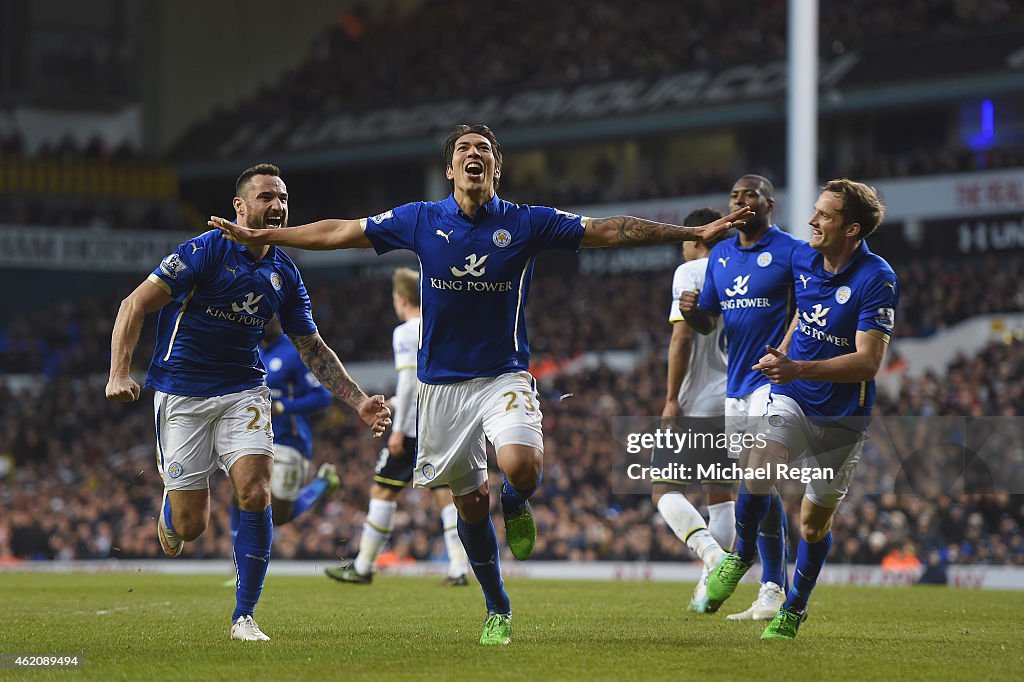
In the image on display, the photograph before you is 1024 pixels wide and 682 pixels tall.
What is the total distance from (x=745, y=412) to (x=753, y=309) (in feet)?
2.25

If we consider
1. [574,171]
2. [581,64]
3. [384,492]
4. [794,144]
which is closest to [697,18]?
[581,64]

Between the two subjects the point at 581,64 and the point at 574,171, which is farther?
the point at 574,171

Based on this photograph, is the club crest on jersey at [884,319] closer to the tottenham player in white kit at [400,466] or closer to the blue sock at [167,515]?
the blue sock at [167,515]

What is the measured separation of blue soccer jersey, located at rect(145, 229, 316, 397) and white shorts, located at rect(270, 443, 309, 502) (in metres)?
4.64

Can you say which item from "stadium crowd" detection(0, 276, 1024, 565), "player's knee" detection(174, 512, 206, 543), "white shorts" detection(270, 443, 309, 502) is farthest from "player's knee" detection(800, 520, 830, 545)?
"white shorts" detection(270, 443, 309, 502)

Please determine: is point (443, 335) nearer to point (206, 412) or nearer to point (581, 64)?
point (206, 412)

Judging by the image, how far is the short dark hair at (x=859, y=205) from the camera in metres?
7.72

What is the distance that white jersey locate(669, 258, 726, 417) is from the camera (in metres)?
9.77

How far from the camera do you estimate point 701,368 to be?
392 inches

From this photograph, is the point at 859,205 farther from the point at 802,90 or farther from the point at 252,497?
the point at 802,90

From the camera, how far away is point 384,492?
12.6 meters

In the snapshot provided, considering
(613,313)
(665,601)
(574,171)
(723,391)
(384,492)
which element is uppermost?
(574,171)

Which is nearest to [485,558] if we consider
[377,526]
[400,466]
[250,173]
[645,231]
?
[645,231]

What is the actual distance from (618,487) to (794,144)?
6946 millimetres
